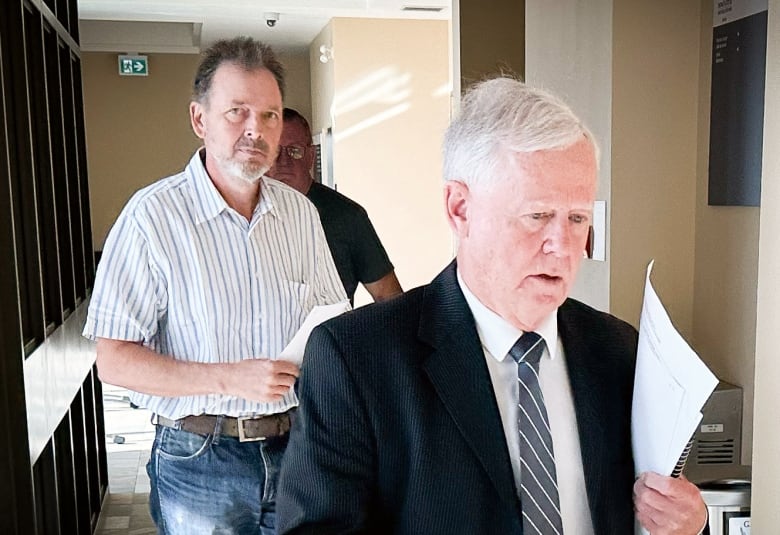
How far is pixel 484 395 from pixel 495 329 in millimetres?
84

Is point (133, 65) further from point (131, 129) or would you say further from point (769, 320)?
point (769, 320)

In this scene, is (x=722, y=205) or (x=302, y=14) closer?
(x=722, y=205)

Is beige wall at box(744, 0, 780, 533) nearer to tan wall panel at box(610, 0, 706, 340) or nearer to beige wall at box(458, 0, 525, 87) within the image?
tan wall panel at box(610, 0, 706, 340)

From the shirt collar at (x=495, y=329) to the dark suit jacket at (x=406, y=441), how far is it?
0.01m

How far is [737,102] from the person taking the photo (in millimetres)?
2309

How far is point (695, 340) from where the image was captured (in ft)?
8.50

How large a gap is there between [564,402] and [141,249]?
1.01 metres

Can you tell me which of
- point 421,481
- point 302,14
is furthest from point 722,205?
point 302,14

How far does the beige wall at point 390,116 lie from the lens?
7164 millimetres

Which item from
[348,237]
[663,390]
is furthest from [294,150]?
[663,390]

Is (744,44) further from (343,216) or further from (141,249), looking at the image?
(141,249)

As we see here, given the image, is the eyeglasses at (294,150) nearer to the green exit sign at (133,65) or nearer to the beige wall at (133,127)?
the beige wall at (133,127)

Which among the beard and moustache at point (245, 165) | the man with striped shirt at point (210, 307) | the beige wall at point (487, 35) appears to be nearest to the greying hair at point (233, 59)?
the man with striped shirt at point (210, 307)

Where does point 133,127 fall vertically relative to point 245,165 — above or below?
above
